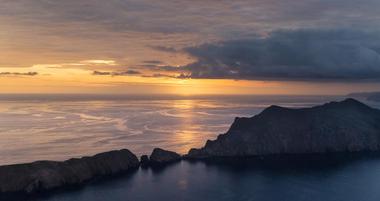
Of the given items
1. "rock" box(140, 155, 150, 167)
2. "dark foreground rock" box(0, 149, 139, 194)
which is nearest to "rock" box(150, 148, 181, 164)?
"rock" box(140, 155, 150, 167)

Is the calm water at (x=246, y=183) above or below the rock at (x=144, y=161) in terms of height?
below

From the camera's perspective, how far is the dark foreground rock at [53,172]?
129 metres

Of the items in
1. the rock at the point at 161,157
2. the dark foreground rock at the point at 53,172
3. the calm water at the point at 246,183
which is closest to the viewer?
the calm water at the point at 246,183

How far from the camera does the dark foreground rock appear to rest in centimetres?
12912

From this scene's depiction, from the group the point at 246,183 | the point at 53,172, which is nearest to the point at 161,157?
the point at 246,183

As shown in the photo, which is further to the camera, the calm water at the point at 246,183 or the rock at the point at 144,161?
the rock at the point at 144,161

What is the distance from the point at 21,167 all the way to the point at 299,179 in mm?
88958

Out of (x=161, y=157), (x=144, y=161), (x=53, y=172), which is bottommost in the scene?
(x=144, y=161)

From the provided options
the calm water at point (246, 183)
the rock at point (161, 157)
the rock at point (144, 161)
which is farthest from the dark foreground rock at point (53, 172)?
the rock at point (161, 157)

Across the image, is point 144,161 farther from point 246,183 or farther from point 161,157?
point 246,183

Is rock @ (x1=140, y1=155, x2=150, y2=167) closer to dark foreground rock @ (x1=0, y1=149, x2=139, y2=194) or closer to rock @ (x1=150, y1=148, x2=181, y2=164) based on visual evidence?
rock @ (x1=150, y1=148, x2=181, y2=164)

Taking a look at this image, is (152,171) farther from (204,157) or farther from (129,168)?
(204,157)

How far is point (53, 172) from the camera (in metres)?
137

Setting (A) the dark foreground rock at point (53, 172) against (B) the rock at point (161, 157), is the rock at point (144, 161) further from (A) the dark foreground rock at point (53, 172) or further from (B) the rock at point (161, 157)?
(A) the dark foreground rock at point (53, 172)
